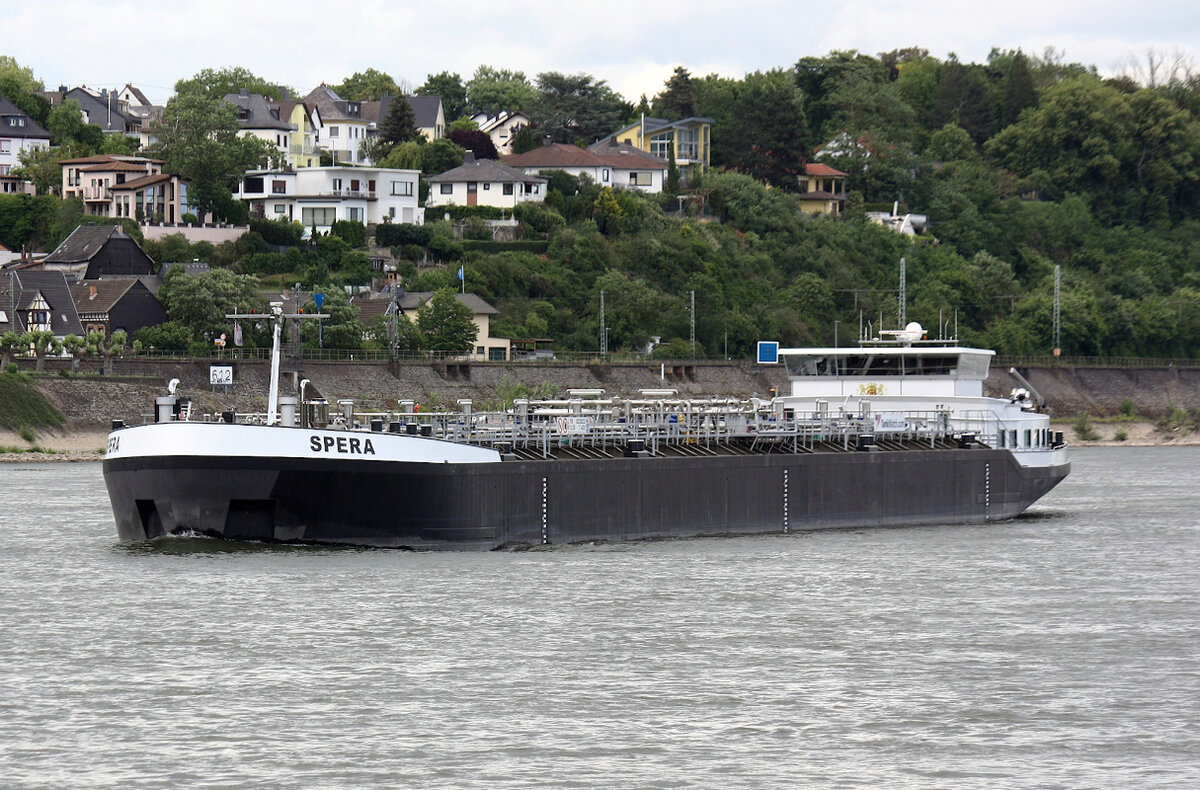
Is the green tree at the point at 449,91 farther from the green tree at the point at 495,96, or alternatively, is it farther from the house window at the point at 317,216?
the house window at the point at 317,216

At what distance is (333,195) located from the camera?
11781 cm

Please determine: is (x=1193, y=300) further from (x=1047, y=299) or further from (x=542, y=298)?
(x=542, y=298)

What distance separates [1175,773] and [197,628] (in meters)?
15.9

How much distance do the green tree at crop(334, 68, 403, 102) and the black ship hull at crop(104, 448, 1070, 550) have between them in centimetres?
13853

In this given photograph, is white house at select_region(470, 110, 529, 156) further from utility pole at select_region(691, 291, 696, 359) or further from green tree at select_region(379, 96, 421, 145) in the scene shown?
utility pole at select_region(691, 291, 696, 359)

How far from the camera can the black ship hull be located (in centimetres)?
3394

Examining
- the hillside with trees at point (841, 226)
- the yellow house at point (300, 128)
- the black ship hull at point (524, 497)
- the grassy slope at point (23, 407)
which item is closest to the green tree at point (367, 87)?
the hillside with trees at point (841, 226)

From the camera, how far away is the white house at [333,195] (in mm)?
118125

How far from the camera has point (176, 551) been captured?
35.1 m

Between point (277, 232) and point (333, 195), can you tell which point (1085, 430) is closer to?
point (333, 195)

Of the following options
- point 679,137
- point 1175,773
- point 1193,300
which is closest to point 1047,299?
point 1193,300

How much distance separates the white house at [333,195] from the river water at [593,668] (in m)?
79.7

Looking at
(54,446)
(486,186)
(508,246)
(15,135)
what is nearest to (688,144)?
(486,186)

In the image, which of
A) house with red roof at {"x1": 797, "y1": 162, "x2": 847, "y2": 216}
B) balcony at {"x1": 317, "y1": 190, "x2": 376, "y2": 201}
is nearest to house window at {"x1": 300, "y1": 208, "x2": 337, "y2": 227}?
balcony at {"x1": 317, "y1": 190, "x2": 376, "y2": 201}
